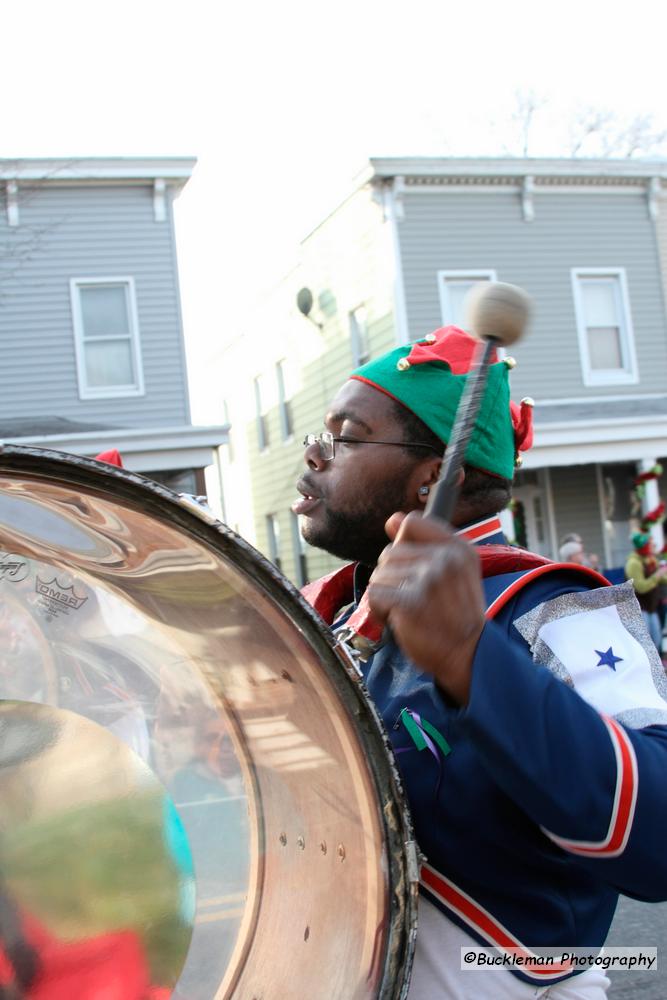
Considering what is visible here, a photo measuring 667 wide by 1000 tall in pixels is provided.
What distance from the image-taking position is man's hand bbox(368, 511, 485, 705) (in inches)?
43.0

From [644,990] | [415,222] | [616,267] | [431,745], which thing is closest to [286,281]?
[415,222]

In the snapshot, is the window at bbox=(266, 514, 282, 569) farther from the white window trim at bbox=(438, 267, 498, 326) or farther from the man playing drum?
the man playing drum

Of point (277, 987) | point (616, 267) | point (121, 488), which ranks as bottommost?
point (277, 987)

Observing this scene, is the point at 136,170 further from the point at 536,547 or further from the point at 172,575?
the point at 172,575

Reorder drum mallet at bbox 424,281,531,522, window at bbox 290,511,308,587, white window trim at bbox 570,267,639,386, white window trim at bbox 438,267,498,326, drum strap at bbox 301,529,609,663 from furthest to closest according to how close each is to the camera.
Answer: window at bbox 290,511,308,587
white window trim at bbox 570,267,639,386
white window trim at bbox 438,267,498,326
drum strap at bbox 301,529,609,663
drum mallet at bbox 424,281,531,522

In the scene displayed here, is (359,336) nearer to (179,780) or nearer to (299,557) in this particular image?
(299,557)

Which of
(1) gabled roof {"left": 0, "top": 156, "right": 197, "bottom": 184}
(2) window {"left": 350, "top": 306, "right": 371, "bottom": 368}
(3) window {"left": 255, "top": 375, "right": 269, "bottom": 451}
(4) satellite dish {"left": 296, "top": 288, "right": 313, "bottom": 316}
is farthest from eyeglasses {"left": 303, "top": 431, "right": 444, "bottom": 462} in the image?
(3) window {"left": 255, "top": 375, "right": 269, "bottom": 451}

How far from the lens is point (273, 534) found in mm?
21859

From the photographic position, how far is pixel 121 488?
3.66ft

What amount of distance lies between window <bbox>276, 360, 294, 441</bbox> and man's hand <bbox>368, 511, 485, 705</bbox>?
62.4 feet

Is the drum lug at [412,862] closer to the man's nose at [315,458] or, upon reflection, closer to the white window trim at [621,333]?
the man's nose at [315,458]

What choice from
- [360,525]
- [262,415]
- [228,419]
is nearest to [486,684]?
[360,525]

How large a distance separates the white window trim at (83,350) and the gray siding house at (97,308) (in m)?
0.01

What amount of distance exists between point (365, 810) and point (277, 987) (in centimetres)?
24
